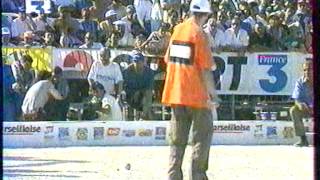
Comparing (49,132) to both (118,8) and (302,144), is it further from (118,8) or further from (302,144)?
(302,144)


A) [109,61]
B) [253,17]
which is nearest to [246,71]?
[253,17]

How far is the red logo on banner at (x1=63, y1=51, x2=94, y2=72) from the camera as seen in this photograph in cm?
598

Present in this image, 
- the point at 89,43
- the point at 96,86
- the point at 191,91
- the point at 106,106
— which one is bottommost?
the point at 106,106

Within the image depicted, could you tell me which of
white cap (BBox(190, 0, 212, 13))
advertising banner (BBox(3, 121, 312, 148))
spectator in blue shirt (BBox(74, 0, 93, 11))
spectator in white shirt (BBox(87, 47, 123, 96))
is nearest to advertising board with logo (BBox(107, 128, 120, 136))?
advertising banner (BBox(3, 121, 312, 148))

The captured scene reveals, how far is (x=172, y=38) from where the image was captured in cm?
529

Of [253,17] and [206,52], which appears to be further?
[253,17]

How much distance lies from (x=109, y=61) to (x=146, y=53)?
283 mm

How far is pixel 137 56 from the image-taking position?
5.96m

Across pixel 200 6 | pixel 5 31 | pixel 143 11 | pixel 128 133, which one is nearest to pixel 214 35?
pixel 200 6

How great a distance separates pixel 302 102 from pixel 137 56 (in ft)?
3.25

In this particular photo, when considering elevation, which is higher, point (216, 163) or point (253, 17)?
point (253, 17)

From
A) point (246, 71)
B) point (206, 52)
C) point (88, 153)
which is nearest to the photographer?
point (206, 52)

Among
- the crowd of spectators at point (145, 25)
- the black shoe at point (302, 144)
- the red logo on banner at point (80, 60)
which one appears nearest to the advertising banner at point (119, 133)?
the black shoe at point (302, 144)

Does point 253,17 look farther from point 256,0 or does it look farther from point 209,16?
point 209,16
